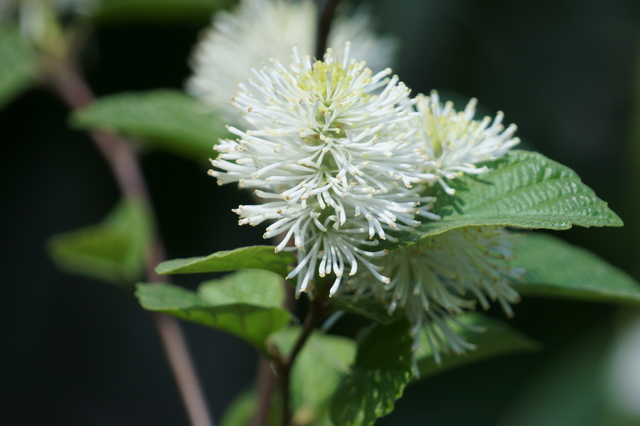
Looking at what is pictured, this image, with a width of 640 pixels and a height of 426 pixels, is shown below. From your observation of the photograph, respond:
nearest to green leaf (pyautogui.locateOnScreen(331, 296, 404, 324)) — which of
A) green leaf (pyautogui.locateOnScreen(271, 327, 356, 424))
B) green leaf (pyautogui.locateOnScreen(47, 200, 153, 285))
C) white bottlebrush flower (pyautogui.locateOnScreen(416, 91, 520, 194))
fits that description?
white bottlebrush flower (pyautogui.locateOnScreen(416, 91, 520, 194))

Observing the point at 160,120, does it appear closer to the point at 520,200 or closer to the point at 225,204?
the point at 520,200

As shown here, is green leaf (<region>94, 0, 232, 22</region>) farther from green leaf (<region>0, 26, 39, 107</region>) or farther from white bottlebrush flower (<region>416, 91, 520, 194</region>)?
white bottlebrush flower (<region>416, 91, 520, 194</region>)

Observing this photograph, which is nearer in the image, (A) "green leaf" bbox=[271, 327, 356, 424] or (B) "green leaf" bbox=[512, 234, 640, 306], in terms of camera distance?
(B) "green leaf" bbox=[512, 234, 640, 306]

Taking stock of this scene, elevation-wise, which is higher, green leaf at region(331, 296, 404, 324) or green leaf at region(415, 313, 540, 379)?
green leaf at region(331, 296, 404, 324)

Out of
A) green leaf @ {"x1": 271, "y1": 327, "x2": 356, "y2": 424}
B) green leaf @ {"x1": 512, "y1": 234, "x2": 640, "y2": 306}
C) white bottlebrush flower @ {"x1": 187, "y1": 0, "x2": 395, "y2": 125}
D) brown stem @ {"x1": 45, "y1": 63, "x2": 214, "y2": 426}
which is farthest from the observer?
brown stem @ {"x1": 45, "y1": 63, "x2": 214, "y2": 426}

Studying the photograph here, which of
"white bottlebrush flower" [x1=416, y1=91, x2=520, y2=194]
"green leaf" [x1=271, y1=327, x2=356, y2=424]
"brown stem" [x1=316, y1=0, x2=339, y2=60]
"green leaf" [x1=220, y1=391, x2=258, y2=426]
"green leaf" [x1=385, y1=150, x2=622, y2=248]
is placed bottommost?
"green leaf" [x1=220, y1=391, x2=258, y2=426]

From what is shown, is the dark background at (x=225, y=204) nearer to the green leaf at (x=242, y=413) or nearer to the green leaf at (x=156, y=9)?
the green leaf at (x=156, y=9)

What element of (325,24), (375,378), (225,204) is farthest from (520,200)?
(225,204)
